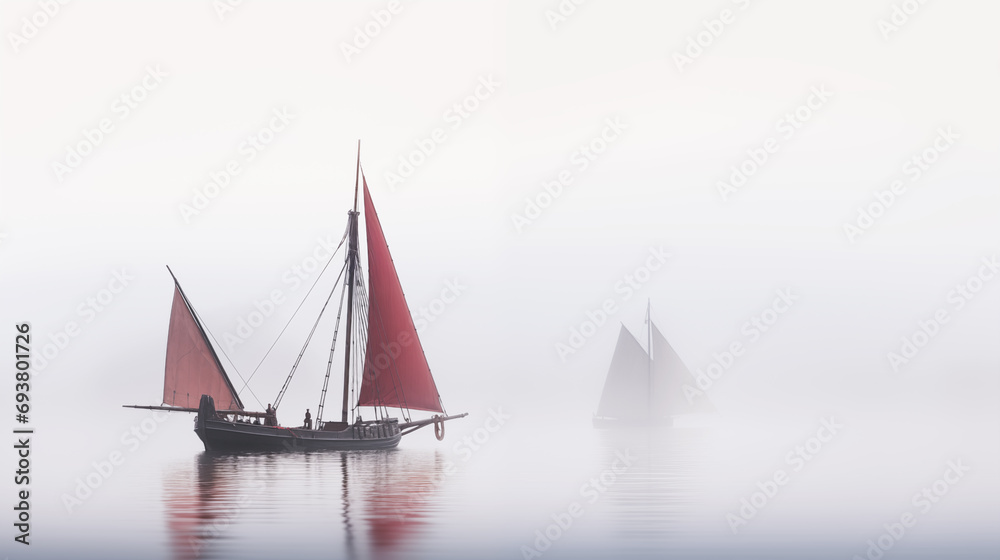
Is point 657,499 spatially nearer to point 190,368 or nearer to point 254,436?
point 254,436

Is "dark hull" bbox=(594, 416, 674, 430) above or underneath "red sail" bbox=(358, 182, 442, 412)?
underneath

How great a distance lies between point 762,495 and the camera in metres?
38.4

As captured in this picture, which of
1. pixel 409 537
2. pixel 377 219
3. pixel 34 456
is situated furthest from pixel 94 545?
pixel 34 456

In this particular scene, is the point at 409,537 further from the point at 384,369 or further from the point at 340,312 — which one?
the point at 340,312

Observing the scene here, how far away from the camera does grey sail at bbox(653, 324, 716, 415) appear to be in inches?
4473

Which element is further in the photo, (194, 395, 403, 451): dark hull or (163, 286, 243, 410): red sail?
(163, 286, 243, 410): red sail

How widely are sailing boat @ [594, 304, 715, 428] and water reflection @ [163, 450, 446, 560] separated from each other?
216 feet

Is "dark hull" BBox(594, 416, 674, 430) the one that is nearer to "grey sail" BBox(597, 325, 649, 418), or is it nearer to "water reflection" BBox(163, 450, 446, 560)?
"grey sail" BBox(597, 325, 649, 418)

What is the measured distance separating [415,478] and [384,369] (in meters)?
17.2

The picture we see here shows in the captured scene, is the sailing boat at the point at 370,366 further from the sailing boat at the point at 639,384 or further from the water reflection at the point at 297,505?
the sailing boat at the point at 639,384

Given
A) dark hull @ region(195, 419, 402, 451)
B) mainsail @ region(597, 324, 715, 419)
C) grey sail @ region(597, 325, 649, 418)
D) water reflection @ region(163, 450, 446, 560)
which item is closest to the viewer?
water reflection @ region(163, 450, 446, 560)

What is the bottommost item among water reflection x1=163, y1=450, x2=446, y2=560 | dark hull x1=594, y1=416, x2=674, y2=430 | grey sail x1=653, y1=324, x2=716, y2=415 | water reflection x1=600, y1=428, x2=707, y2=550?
water reflection x1=600, y1=428, x2=707, y2=550

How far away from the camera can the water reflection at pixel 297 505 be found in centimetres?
2423

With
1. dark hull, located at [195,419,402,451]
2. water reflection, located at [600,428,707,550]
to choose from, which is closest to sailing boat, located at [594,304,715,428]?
water reflection, located at [600,428,707,550]
